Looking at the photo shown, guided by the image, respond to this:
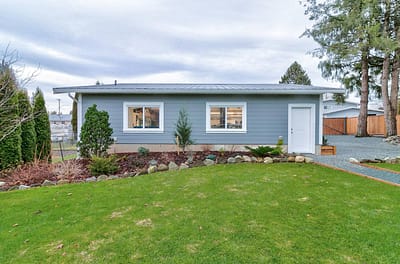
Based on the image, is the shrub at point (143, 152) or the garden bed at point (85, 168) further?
the shrub at point (143, 152)

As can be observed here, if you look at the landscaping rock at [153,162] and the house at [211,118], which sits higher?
the house at [211,118]

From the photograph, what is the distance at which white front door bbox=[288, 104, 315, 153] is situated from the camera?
368 inches

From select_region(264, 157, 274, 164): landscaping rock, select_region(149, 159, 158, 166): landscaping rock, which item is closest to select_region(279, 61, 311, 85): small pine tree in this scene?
select_region(264, 157, 274, 164): landscaping rock

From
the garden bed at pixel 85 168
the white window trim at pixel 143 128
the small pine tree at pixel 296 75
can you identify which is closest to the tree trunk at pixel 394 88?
the garden bed at pixel 85 168

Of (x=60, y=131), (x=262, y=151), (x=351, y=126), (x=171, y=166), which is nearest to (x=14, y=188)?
(x=171, y=166)

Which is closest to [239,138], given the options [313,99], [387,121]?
[313,99]

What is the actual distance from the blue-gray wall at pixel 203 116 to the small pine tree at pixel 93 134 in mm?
1801

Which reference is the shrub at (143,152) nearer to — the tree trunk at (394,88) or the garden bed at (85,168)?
the garden bed at (85,168)

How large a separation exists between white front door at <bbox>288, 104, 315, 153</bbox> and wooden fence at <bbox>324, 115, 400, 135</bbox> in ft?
37.0

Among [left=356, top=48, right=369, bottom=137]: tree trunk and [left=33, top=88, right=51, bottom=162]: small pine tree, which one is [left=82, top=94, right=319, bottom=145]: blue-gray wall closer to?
[left=33, top=88, right=51, bottom=162]: small pine tree

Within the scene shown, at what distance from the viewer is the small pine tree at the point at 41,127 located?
8.77 meters

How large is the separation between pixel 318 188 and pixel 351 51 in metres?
13.0

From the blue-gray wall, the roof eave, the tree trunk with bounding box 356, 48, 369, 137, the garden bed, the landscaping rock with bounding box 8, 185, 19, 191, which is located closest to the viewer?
the landscaping rock with bounding box 8, 185, 19, 191

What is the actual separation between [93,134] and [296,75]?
30199 mm
